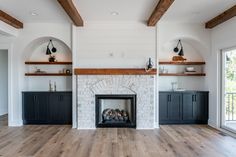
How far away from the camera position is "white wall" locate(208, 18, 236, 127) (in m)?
5.15

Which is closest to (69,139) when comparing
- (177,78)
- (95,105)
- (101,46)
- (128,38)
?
(95,105)

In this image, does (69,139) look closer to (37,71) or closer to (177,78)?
(37,71)

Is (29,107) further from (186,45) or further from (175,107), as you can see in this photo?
(186,45)

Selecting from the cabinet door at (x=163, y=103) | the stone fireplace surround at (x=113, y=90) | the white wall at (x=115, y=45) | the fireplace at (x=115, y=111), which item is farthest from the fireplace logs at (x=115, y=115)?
the white wall at (x=115, y=45)

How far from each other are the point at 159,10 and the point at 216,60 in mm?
2345

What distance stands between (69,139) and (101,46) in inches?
102

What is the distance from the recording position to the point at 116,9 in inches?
186

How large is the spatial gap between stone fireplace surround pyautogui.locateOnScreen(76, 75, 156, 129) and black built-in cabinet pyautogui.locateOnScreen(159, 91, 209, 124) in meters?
0.46

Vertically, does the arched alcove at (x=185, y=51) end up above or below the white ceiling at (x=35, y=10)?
below

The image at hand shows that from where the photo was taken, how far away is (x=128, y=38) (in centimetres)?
584

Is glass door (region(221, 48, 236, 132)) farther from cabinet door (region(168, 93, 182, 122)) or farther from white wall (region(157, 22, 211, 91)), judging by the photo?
cabinet door (region(168, 93, 182, 122))

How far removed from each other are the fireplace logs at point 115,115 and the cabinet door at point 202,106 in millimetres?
2053

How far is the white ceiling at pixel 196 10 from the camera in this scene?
4289mm

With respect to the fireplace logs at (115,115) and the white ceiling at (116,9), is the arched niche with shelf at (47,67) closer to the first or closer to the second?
the white ceiling at (116,9)
